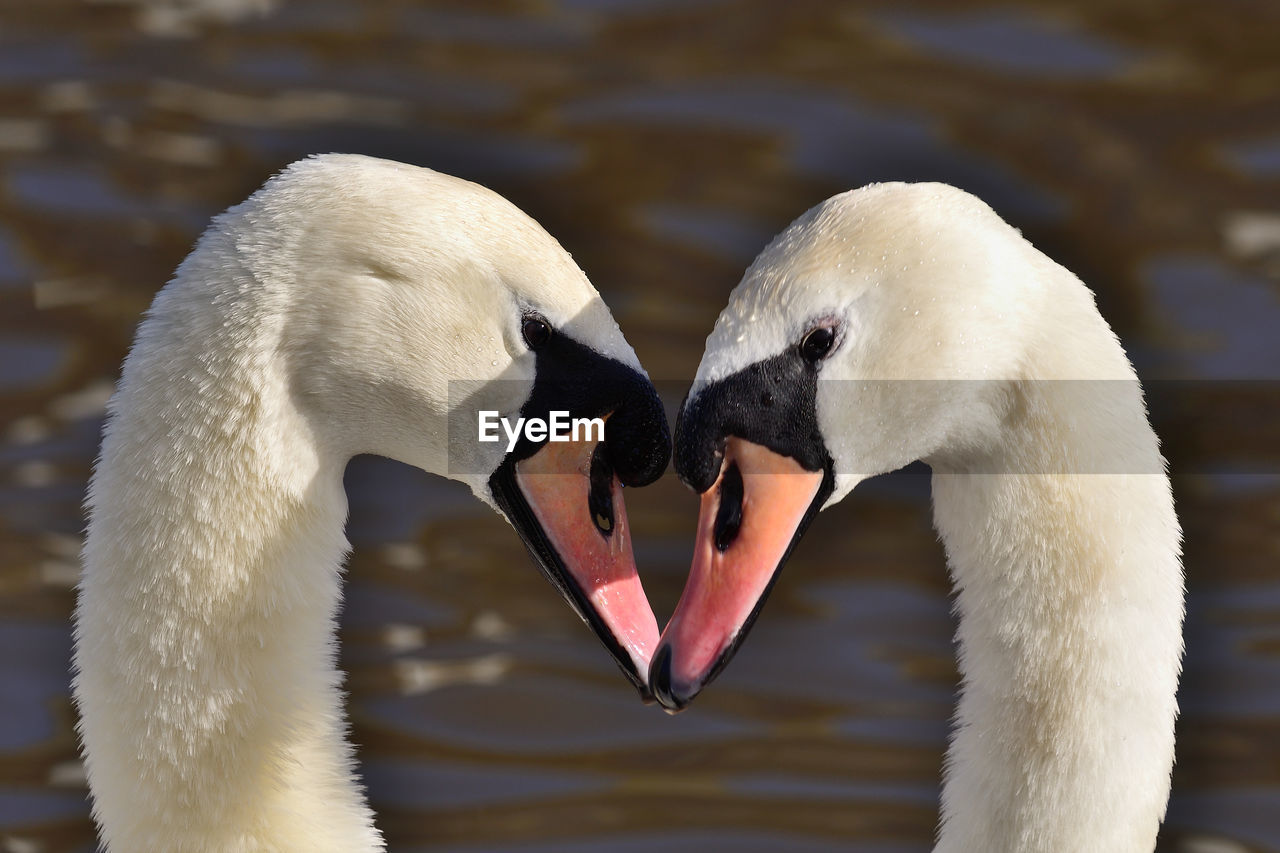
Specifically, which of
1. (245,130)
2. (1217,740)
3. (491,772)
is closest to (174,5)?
(245,130)

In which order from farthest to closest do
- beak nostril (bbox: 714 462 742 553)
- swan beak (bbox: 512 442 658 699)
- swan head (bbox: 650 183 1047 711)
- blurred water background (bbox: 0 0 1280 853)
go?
blurred water background (bbox: 0 0 1280 853) < swan beak (bbox: 512 442 658 699) < beak nostril (bbox: 714 462 742 553) < swan head (bbox: 650 183 1047 711)

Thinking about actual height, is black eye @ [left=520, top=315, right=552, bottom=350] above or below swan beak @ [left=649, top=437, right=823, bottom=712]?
above

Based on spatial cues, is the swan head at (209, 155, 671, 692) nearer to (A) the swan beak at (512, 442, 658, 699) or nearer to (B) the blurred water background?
(A) the swan beak at (512, 442, 658, 699)

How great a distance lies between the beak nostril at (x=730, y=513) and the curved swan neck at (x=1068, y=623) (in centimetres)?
45

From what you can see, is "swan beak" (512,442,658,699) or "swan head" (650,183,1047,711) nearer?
"swan head" (650,183,1047,711)

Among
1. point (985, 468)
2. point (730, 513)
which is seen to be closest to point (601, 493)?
point (730, 513)

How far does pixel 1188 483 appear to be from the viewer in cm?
780

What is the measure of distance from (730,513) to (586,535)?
33 centimetres

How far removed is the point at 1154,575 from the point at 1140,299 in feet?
13.8

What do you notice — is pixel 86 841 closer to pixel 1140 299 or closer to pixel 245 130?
pixel 245 130

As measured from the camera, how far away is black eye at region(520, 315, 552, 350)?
14.4ft

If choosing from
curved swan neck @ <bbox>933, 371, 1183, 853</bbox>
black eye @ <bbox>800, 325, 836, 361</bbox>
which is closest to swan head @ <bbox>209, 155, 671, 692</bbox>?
black eye @ <bbox>800, 325, 836, 361</bbox>

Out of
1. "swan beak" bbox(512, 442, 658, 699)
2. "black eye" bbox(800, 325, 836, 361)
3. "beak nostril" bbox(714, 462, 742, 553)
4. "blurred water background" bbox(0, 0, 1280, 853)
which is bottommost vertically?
"blurred water background" bbox(0, 0, 1280, 853)

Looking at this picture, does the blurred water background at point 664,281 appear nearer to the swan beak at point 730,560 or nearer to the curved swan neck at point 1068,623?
the curved swan neck at point 1068,623
